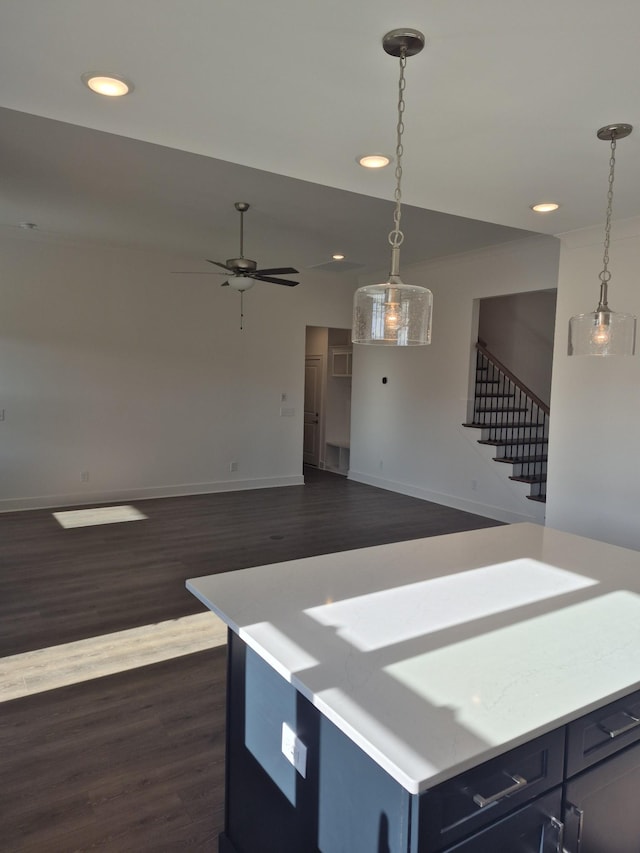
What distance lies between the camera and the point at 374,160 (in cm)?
307

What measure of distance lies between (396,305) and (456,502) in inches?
223

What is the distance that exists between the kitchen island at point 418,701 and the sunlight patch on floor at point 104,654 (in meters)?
1.48

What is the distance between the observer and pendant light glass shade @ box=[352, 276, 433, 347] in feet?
6.29

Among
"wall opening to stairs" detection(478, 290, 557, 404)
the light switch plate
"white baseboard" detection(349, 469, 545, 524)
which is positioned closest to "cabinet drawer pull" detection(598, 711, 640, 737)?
the light switch plate

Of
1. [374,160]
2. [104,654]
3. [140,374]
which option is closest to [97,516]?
[140,374]

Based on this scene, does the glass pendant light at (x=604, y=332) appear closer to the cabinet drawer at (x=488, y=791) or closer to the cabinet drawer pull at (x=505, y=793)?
the cabinet drawer at (x=488, y=791)

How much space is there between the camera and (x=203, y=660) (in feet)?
10.4

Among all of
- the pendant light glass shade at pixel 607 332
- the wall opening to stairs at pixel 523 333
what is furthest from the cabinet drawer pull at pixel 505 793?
the wall opening to stairs at pixel 523 333

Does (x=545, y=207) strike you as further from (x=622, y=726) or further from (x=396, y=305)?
(x=622, y=726)

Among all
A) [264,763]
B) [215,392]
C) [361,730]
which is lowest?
[264,763]

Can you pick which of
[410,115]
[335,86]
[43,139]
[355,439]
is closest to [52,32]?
[335,86]

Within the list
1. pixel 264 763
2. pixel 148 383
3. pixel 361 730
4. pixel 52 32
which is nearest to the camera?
pixel 361 730

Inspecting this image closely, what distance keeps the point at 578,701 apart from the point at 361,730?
0.49 m

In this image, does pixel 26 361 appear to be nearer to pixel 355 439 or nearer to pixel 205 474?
pixel 205 474
